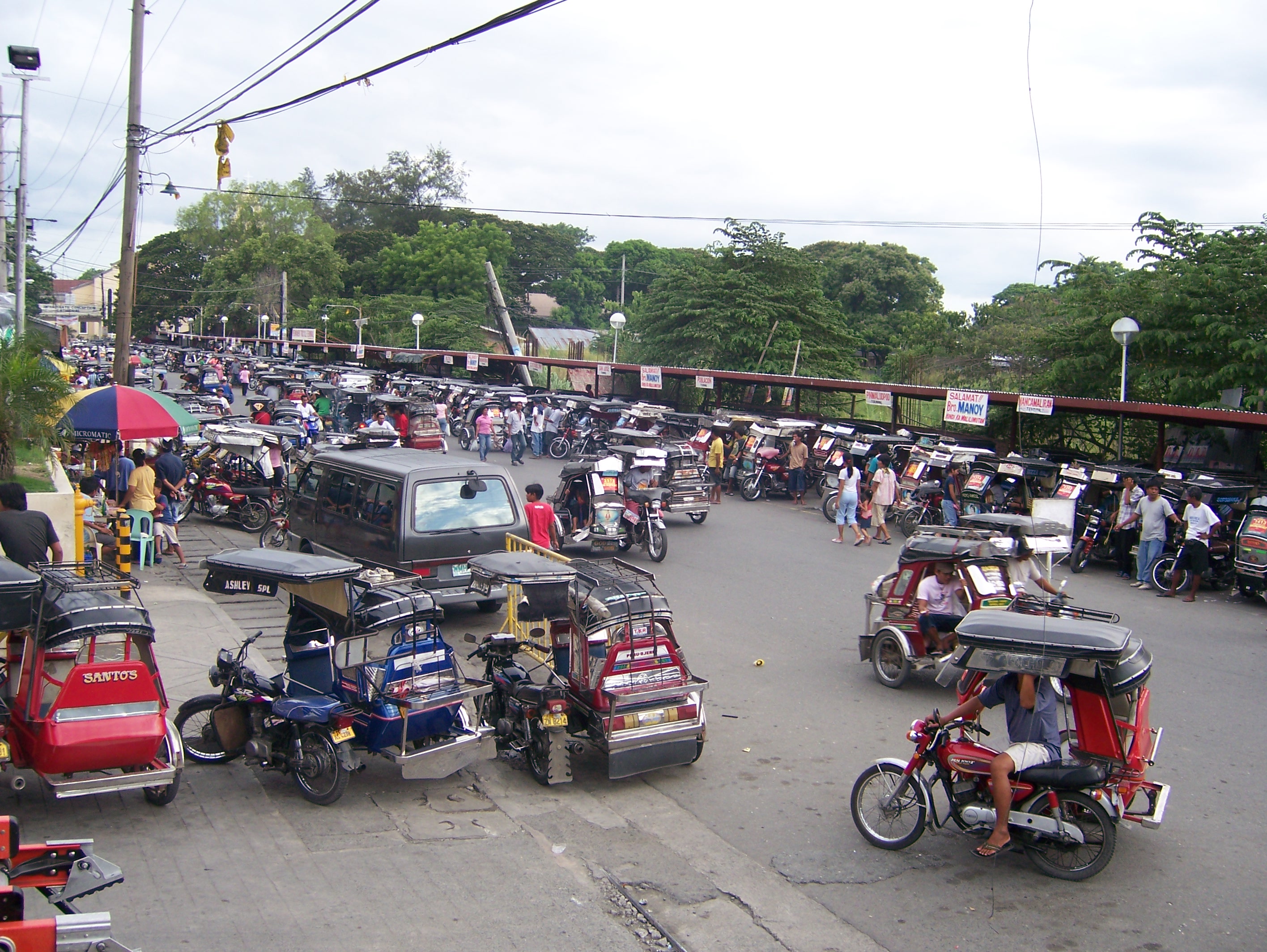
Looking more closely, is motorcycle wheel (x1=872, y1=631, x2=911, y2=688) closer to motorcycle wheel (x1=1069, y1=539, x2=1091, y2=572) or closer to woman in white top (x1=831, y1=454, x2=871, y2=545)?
motorcycle wheel (x1=1069, y1=539, x2=1091, y2=572)

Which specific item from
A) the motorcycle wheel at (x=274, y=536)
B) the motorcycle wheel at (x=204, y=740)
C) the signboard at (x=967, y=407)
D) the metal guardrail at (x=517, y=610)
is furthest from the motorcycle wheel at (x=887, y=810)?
the signboard at (x=967, y=407)

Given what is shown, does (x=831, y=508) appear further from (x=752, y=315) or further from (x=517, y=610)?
(x=752, y=315)

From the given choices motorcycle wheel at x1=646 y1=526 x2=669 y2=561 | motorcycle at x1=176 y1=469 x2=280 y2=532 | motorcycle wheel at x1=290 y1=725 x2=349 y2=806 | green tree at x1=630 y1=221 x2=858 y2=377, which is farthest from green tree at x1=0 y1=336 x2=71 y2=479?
green tree at x1=630 y1=221 x2=858 y2=377

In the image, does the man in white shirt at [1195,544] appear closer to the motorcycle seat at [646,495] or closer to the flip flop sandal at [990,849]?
the motorcycle seat at [646,495]

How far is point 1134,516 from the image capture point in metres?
15.5

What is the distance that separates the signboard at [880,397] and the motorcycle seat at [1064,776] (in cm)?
1688

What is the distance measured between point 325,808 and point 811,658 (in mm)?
5763

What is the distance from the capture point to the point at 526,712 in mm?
7379

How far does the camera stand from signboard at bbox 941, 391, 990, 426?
1956 cm

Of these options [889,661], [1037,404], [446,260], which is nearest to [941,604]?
[889,661]

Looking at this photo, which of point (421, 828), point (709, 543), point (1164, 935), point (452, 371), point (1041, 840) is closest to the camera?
point (1164, 935)

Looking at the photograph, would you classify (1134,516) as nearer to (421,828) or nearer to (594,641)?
(594,641)

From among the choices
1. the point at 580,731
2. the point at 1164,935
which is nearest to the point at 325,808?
the point at 580,731

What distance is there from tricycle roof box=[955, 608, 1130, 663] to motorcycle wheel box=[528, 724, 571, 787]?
9.81 ft
